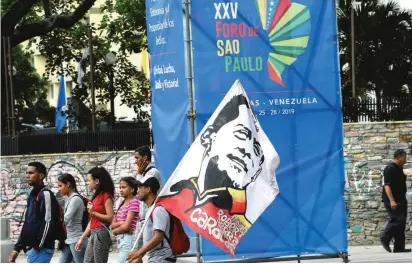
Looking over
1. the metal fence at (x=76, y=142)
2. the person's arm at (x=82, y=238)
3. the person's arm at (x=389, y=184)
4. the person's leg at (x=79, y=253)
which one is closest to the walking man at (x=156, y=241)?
the person's arm at (x=82, y=238)

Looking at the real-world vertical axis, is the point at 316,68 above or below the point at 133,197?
above

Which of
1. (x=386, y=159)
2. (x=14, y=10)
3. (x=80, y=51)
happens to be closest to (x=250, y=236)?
(x=386, y=159)

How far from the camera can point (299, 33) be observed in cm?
1308

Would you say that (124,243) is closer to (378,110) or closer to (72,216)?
(72,216)

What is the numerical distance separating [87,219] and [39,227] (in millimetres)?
696

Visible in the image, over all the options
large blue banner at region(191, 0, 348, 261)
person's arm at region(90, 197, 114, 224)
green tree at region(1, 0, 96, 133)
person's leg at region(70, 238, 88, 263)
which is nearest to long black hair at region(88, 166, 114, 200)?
person's arm at region(90, 197, 114, 224)

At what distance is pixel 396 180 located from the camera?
17.3m

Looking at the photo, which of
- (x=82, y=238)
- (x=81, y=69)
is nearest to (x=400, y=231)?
(x=82, y=238)

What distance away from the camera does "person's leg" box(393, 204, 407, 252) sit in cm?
1755

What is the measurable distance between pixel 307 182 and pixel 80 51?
651 inches

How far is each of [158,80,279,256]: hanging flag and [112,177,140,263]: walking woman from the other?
3.32 ft

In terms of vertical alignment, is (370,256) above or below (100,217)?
below

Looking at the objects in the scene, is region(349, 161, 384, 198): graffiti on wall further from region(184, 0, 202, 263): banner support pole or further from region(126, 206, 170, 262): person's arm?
region(126, 206, 170, 262): person's arm

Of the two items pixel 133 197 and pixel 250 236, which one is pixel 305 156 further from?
pixel 133 197
